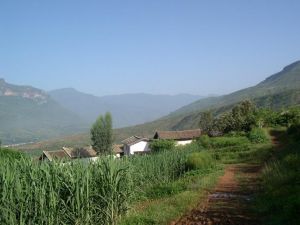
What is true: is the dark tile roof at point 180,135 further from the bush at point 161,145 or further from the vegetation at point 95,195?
the vegetation at point 95,195

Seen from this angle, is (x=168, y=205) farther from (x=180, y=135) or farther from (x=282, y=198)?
(x=180, y=135)

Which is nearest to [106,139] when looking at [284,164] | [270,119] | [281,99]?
[270,119]

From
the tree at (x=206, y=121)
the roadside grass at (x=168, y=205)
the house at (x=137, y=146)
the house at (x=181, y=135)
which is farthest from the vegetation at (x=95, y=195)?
the tree at (x=206, y=121)

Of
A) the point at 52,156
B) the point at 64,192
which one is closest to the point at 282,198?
the point at 64,192

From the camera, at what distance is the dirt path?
12.3m

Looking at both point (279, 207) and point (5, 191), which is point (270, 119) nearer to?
point (279, 207)

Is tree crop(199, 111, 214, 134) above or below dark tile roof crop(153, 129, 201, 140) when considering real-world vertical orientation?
above

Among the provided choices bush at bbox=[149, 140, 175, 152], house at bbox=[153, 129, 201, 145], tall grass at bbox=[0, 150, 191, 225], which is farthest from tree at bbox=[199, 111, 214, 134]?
tall grass at bbox=[0, 150, 191, 225]

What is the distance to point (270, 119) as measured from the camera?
59125 millimetres

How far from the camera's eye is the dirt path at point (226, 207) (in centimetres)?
1230

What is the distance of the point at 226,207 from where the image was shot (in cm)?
1427

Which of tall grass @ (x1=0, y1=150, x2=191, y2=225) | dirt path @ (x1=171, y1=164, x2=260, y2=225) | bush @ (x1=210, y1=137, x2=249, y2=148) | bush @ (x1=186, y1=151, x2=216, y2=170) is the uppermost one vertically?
tall grass @ (x1=0, y1=150, x2=191, y2=225)

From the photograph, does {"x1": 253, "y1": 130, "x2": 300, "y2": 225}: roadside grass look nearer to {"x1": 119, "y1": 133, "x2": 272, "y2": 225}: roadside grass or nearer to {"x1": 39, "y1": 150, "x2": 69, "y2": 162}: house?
{"x1": 119, "y1": 133, "x2": 272, "y2": 225}: roadside grass

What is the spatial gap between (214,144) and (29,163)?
115ft
